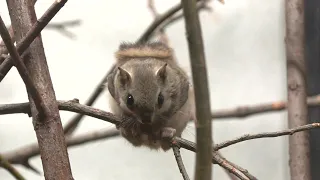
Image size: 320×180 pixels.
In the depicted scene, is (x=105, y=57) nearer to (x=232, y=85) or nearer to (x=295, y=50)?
(x=232, y=85)

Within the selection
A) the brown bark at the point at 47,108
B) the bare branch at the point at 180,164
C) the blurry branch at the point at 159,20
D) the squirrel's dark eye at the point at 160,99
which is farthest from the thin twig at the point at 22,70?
the blurry branch at the point at 159,20

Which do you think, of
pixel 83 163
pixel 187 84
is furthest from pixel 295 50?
pixel 83 163

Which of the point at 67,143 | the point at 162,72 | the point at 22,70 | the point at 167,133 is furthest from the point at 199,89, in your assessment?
the point at 67,143

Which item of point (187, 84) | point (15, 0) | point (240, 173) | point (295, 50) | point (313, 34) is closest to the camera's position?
point (240, 173)

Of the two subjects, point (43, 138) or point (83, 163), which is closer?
point (43, 138)

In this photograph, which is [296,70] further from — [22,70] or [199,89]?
[199,89]

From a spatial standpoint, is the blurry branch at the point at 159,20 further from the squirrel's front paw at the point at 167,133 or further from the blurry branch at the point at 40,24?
the blurry branch at the point at 40,24

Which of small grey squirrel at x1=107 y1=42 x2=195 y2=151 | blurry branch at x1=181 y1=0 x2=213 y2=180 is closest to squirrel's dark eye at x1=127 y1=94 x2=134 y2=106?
small grey squirrel at x1=107 y1=42 x2=195 y2=151
